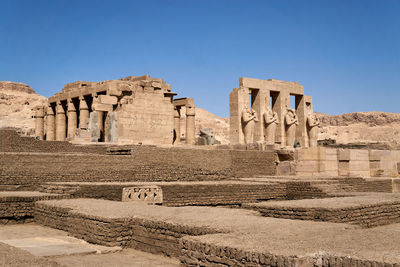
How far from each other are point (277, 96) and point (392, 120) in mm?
47312

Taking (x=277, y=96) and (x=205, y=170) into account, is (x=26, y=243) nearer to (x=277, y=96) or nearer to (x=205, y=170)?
(x=205, y=170)

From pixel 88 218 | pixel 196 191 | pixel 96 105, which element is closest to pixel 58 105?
→ pixel 96 105

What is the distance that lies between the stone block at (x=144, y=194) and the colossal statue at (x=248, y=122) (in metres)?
10.9

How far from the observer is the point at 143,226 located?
261 inches

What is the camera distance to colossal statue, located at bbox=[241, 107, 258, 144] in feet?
70.6

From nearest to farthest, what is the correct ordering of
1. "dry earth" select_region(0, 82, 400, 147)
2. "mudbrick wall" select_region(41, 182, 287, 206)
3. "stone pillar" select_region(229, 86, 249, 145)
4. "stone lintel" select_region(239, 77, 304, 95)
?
"mudbrick wall" select_region(41, 182, 287, 206), "stone pillar" select_region(229, 86, 249, 145), "stone lintel" select_region(239, 77, 304, 95), "dry earth" select_region(0, 82, 400, 147)

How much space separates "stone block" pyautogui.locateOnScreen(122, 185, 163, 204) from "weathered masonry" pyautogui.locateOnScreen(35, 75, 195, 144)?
27.7 ft

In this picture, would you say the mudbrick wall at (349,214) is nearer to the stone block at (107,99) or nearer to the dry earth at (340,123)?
the stone block at (107,99)

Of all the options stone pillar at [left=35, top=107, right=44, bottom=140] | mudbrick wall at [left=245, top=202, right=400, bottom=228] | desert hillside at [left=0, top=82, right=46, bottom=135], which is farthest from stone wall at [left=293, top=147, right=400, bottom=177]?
desert hillside at [left=0, top=82, right=46, bottom=135]

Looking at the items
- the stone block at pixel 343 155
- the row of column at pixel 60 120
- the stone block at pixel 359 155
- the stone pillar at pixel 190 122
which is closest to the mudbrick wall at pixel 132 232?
the stone block at pixel 343 155

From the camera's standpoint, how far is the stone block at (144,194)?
35.0 feet

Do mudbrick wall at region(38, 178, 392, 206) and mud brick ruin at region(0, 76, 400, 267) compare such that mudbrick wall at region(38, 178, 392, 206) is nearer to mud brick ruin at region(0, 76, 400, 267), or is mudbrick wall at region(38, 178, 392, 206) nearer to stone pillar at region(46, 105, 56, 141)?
mud brick ruin at region(0, 76, 400, 267)

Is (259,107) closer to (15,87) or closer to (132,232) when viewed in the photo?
(132,232)

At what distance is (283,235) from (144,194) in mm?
6302
